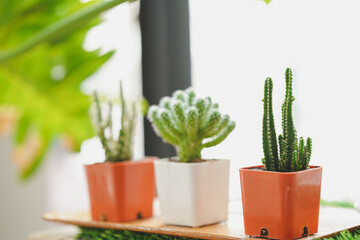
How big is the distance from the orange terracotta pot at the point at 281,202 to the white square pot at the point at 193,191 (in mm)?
104

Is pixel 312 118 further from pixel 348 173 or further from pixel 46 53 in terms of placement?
pixel 46 53

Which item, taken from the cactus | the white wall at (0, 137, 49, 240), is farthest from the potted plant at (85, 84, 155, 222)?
the white wall at (0, 137, 49, 240)

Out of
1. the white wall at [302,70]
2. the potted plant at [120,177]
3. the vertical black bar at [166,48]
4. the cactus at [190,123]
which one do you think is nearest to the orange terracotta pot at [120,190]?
the potted plant at [120,177]

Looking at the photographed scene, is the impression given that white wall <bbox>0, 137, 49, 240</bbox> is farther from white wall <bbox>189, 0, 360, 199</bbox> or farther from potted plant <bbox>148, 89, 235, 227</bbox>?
potted plant <bbox>148, 89, 235, 227</bbox>

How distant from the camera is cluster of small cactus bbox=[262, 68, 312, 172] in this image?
2.11ft

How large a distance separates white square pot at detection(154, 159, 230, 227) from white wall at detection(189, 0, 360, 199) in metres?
0.24

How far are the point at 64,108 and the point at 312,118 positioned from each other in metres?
0.63

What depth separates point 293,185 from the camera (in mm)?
614

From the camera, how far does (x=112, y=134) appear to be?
0.91 metres

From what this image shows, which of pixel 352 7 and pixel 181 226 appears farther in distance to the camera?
pixel 352 7

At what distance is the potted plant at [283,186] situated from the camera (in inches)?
24.4

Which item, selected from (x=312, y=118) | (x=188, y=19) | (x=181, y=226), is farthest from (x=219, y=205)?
(x=188, y=19)

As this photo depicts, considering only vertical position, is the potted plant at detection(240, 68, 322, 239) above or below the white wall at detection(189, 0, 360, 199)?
below

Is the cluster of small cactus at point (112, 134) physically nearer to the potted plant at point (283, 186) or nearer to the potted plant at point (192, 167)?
the potted plant at point (192, 167)
